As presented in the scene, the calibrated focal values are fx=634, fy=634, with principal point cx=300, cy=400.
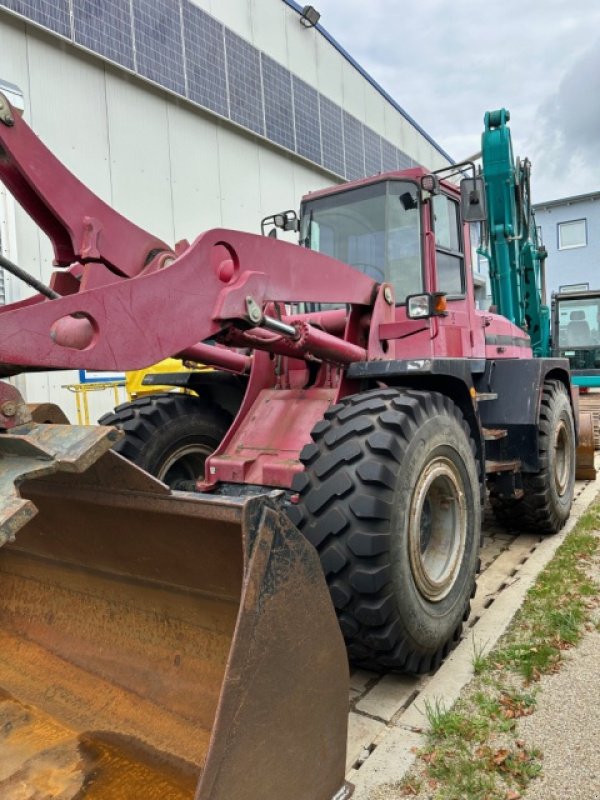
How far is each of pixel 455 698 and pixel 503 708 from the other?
0.65 ft

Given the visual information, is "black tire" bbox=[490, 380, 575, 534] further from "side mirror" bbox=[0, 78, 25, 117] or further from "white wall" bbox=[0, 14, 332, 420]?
"side mirror" bbox=[0, 78, 25, 117]

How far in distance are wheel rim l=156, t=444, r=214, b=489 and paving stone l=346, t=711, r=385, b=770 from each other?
2037mm

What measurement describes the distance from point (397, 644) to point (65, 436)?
170cm

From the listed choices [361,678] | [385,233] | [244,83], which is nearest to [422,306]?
[385,233]

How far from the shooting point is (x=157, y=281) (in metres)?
2.30

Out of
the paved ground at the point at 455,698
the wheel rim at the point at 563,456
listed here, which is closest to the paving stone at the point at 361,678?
the paved ground at the point at 455,698

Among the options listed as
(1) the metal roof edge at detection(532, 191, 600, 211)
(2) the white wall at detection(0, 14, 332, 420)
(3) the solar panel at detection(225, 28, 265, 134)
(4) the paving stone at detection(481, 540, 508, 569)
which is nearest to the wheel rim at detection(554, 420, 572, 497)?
(4) the paving stone at detection(481, 540, 508, 569)

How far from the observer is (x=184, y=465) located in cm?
432

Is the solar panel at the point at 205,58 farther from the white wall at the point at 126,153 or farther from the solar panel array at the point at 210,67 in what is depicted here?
the white wall at the point at 126,153

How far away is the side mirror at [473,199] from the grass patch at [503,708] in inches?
89.7

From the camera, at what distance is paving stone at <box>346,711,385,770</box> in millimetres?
2361

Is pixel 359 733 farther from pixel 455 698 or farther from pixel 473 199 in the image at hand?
pixel 473 199

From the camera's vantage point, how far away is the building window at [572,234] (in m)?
29.1

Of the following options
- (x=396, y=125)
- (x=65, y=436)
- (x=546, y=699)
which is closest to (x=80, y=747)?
(x=65, y=436)
